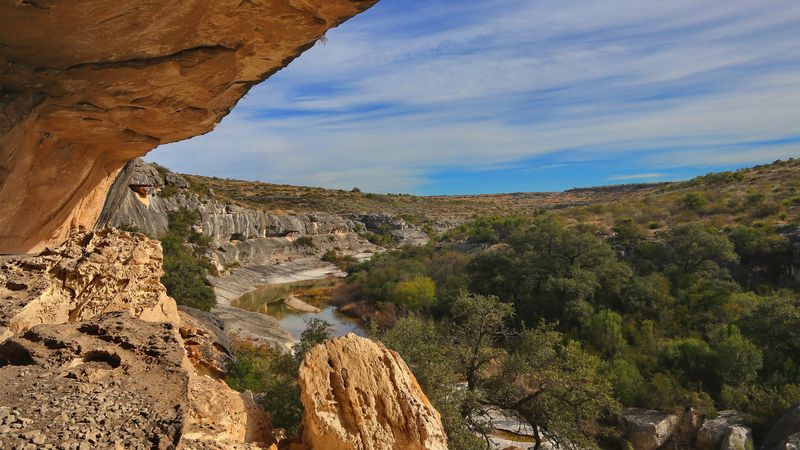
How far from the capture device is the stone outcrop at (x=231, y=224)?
3369 centimetres

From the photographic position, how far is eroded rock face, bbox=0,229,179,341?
5.97m

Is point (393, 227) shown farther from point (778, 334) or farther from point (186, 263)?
point (778, 334)

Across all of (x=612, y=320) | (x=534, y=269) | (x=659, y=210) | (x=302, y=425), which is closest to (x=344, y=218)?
(x=659, y=210)

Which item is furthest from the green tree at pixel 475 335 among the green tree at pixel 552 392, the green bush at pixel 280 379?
the green bush at pixel 280 379

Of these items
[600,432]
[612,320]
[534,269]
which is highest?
[534,269]

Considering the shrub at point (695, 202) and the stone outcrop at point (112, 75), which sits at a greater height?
the stone outcrop at point (112, 75)

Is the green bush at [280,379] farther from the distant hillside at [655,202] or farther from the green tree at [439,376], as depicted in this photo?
the distant hillside at [655,202]

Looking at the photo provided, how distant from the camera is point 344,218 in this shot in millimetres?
71250

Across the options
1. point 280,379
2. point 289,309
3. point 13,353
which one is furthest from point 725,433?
point 289,309

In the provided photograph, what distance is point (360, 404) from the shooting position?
6891 mm

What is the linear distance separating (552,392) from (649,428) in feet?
13.1

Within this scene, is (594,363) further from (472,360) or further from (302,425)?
(302,425)

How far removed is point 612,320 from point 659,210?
2112 cm

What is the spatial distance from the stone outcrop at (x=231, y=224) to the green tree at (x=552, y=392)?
21.3 m
